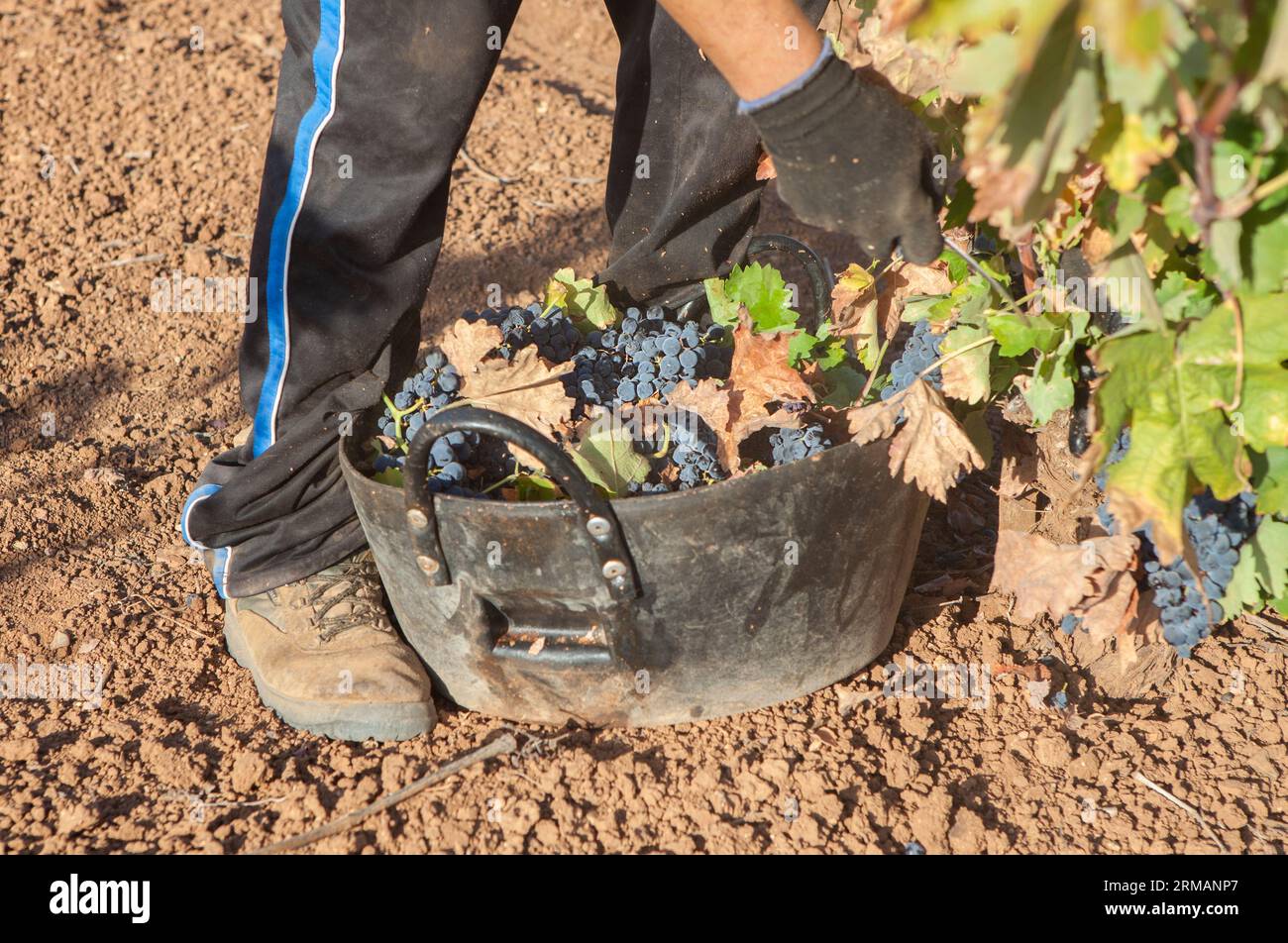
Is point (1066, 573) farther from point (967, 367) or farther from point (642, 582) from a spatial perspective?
point (642, 582)

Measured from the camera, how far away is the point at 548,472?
173cm

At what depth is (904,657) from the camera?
2248 millimetres

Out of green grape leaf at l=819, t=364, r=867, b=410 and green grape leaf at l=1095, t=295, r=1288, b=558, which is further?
green grape leaf at l=819, t=364, r=867, b=410

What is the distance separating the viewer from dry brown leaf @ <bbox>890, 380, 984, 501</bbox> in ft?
5.97

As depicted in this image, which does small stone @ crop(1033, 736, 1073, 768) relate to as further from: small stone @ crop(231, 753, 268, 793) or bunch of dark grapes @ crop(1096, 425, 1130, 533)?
small stone @ crop(231, 753, 268, 793)

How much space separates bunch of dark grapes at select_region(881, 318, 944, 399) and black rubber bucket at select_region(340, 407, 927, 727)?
169mm

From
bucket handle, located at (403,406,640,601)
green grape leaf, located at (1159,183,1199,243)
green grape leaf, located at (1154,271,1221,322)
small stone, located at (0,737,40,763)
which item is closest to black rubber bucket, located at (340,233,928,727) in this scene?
bucket handle, located at (403,406,640,601)

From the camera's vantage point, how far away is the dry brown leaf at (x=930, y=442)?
182 cm

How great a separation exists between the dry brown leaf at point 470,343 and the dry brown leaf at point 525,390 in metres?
0.03

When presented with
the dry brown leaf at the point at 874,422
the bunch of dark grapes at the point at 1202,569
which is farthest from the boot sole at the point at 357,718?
the bunch of dark grapes at the point at 1202,569

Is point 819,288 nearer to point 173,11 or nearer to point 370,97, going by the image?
point 370,97

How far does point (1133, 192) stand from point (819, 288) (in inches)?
33.7

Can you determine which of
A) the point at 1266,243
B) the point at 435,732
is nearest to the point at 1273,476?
the point at 1266,243

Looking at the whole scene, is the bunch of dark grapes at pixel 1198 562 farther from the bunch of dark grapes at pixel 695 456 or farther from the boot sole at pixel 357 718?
the boot sole at pixel 357 718
